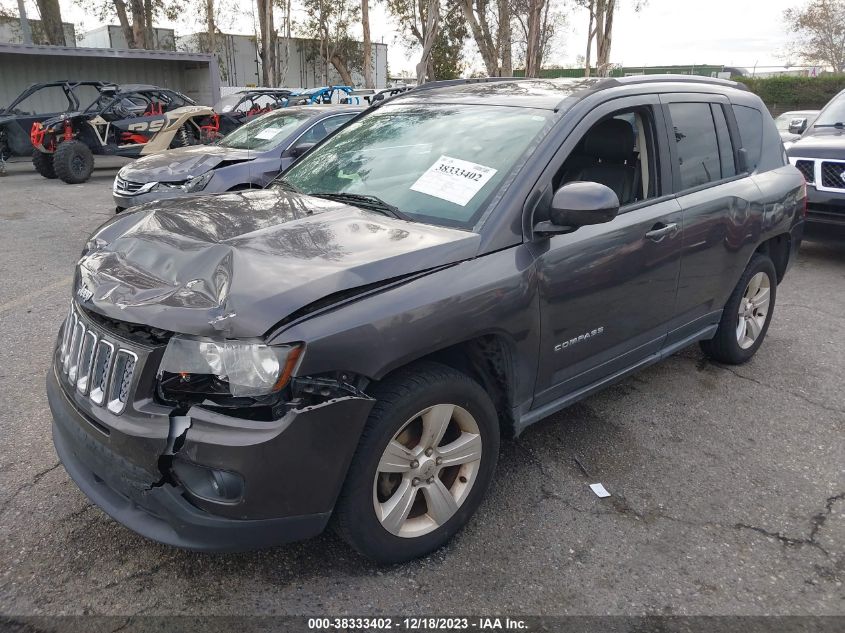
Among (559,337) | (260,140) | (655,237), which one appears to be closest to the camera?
(559,337)

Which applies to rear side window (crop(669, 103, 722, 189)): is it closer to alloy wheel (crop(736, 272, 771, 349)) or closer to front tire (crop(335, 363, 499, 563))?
alloy wheel (crop(736, 272, 771, 349))

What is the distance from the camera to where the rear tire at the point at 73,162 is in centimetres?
1322

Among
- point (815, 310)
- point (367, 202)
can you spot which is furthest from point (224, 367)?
point (815, 310)

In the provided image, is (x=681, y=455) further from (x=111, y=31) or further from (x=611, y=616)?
(x=111, y=31)

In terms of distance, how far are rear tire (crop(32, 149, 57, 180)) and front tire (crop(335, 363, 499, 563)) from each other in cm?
1417

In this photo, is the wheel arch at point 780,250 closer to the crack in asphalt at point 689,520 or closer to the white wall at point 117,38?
the crack in asphalt at point 689,520

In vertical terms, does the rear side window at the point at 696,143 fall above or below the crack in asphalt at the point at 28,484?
above

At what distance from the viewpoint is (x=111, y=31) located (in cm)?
3750

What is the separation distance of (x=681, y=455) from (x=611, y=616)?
4.40 feet

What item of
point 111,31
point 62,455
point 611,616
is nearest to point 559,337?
point 611,616

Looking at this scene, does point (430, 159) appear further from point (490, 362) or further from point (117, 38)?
point (117, 38)

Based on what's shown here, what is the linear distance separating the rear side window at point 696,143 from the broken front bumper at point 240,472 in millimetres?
2422

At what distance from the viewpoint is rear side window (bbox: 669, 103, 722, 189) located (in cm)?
358

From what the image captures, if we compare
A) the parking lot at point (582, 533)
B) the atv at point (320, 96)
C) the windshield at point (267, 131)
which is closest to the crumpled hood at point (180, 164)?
the windshield at point (267, 131)
